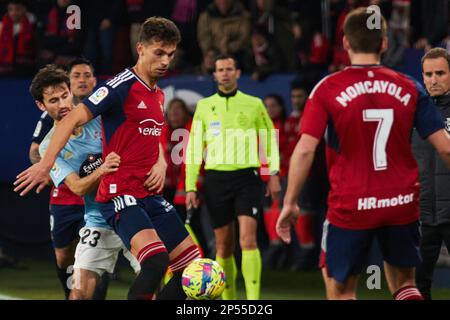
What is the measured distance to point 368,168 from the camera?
6609 mm

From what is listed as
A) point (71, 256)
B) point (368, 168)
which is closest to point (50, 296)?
point (71, 256)

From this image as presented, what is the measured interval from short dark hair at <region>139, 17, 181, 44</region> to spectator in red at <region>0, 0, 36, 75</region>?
6.93 meters

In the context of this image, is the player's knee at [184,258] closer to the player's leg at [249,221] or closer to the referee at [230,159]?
the player's leg at [249,221]

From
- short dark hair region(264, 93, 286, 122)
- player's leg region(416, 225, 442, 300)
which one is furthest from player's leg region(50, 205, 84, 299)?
short dark hair region(264, 93, 286, 122)

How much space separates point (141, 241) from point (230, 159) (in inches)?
138

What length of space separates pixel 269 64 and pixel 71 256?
499 centimetres

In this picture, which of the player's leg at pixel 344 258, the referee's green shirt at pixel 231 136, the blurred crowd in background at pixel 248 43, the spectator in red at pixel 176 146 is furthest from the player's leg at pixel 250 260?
the player's leg at pixel 344 258

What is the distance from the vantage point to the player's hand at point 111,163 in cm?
785

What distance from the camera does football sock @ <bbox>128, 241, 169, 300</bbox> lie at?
7637 mm

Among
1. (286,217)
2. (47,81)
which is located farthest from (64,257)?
(286,217)

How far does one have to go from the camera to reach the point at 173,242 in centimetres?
806

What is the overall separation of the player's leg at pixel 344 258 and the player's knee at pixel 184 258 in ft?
5.24

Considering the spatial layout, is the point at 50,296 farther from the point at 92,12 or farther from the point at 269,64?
the point at 92,12

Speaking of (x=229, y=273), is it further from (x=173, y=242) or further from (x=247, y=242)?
(x=173, y=242)
